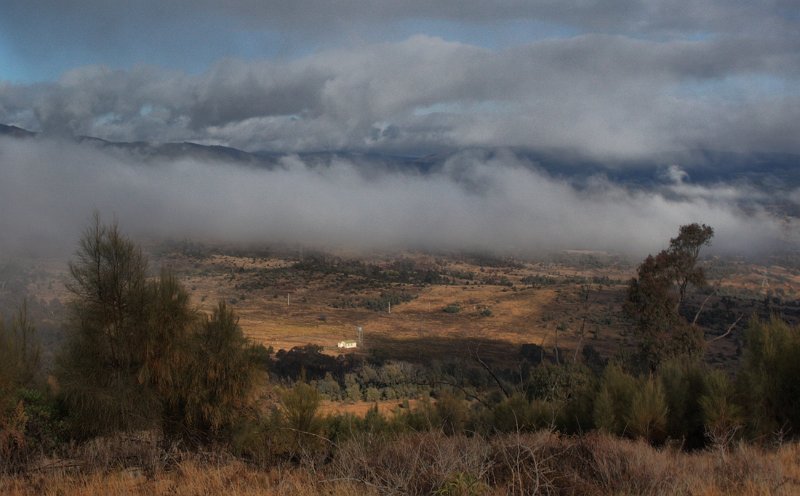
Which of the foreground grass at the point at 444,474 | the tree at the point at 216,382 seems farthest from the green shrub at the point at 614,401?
the tree at the point at 216,382

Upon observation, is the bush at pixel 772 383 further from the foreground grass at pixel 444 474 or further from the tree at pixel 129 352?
the tree at pixel 129 352

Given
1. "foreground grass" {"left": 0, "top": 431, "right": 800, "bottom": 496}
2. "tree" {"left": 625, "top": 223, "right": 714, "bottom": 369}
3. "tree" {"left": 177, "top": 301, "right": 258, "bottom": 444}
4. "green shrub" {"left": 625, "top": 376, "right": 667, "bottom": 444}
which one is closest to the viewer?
"foreground grass" {"left": 0, "top": 431, "right": 800, "bottom": 496}

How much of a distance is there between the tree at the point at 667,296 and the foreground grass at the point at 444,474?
13248mm

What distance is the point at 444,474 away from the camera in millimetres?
5602

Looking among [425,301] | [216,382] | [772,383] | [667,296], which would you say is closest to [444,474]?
[216,382]

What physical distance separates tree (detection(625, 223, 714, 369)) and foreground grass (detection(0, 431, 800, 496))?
43.5ft

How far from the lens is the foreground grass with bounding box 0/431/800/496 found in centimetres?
549

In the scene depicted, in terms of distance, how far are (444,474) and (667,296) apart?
17411mm

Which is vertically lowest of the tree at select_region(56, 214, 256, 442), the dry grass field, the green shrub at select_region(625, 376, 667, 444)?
the dry grass field

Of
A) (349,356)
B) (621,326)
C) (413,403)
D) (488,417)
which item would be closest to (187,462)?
(488,417)

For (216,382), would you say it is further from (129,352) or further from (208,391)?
(129,352)

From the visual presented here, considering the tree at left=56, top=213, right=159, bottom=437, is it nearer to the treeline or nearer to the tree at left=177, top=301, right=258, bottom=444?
the treeline

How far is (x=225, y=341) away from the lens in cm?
1428

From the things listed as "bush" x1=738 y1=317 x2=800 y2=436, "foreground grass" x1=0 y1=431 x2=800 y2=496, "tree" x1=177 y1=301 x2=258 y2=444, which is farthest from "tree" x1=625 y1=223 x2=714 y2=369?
"tree" x1=177 y1=301 x2=258 y2=444
